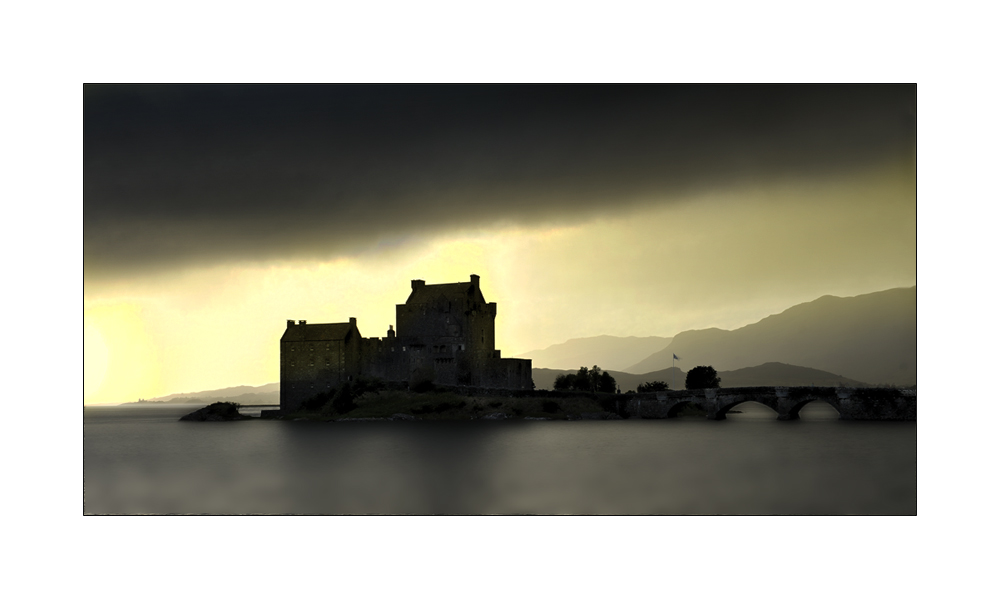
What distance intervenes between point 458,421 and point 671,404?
12.7 m

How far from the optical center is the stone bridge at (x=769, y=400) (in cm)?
3731

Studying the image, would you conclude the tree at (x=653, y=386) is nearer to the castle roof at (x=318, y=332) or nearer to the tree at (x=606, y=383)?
the tree at (x=606, y=383)

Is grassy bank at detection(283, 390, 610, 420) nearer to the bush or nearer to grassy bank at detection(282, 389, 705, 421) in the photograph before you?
grassy bank at detection(282, 389, 705, 421)

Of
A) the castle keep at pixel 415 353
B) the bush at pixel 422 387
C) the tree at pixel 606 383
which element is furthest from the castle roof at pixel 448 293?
the tree at pixel 606 383

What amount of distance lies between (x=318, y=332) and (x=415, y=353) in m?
6.08

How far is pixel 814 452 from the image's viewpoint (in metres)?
23.9

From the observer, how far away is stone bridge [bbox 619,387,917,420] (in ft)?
122

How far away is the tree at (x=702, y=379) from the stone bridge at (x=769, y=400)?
11.9ft

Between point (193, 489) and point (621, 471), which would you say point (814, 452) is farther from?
point (193, 489)

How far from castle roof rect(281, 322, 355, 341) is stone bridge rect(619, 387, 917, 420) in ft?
55.5

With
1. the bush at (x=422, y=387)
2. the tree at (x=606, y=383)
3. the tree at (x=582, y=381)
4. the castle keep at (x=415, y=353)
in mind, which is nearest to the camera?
the bush at (x=422, y=387)

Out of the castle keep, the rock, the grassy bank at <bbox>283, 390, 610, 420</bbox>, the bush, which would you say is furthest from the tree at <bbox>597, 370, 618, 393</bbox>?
the rock

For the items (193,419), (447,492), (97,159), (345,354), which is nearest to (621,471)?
(447,492)

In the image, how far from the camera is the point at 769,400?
140 feet
